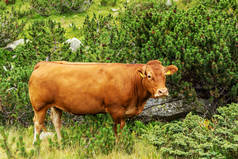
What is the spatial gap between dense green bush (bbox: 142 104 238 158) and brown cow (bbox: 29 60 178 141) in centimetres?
61

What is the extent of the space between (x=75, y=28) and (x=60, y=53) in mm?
5140

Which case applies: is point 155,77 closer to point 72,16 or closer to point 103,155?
point 103,155

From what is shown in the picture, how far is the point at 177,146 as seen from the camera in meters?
4.21

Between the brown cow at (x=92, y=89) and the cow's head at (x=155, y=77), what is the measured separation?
5cm

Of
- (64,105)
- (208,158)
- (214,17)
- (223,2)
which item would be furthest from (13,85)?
(223,2)

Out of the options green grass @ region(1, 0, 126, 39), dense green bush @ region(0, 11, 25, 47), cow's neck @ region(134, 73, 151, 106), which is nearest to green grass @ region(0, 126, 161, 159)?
cow's neck @ region(134, 73, 151, 106)

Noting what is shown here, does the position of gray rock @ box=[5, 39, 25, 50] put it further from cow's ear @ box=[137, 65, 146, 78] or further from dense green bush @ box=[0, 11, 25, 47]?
cow's ear @ box=[137, 65, 146, 78]

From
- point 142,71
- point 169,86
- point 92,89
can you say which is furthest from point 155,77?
point 169,86

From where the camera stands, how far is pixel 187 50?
5.20m

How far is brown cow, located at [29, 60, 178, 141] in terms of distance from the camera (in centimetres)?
443

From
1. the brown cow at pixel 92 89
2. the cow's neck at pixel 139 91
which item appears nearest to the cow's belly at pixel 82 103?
the brown cow at pixel 92 89

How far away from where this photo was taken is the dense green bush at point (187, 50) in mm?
5277

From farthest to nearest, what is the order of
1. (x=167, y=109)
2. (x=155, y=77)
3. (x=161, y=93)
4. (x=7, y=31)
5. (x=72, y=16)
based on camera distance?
1. (x=72, y=16)
2. (x=7, y=31)
3. (x=167, y=109)
4. (x=155, y=77)
5. (x=161, y=93)

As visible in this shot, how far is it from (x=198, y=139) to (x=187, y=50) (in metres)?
1.74
